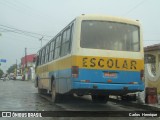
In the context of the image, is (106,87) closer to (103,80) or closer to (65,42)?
(103,80)

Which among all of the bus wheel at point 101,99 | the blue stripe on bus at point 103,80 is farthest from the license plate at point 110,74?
the bus wheel at point 101,99

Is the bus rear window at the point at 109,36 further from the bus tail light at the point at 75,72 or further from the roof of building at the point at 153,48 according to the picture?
the roof of building at the point at 153,48

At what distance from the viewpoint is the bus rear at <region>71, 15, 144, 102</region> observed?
13547 millimetres

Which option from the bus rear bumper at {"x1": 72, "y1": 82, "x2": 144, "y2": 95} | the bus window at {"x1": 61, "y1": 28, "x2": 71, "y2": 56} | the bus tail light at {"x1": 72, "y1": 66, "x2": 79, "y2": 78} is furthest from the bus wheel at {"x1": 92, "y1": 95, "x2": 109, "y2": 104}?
the bus tail light at {"x1": 72, "y1": 66, "x2": 79, "y2": 78}

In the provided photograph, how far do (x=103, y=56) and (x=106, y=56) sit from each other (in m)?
0.11

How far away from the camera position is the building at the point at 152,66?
73.0 feet

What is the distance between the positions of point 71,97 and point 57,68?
14.0ft

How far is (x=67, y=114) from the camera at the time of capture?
12766mm

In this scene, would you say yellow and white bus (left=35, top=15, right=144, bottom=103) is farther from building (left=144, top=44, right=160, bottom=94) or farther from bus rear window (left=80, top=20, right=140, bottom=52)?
building (left=144, top=44, right=160, bottom=94)

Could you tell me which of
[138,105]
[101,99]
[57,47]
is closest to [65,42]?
[57,47]

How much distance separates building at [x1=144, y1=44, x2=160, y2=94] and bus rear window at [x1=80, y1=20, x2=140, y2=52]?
7.84m

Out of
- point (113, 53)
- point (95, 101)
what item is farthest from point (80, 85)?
point (95, 101)

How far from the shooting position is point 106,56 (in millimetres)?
13773

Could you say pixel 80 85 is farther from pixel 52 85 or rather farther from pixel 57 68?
pixel 52 85
